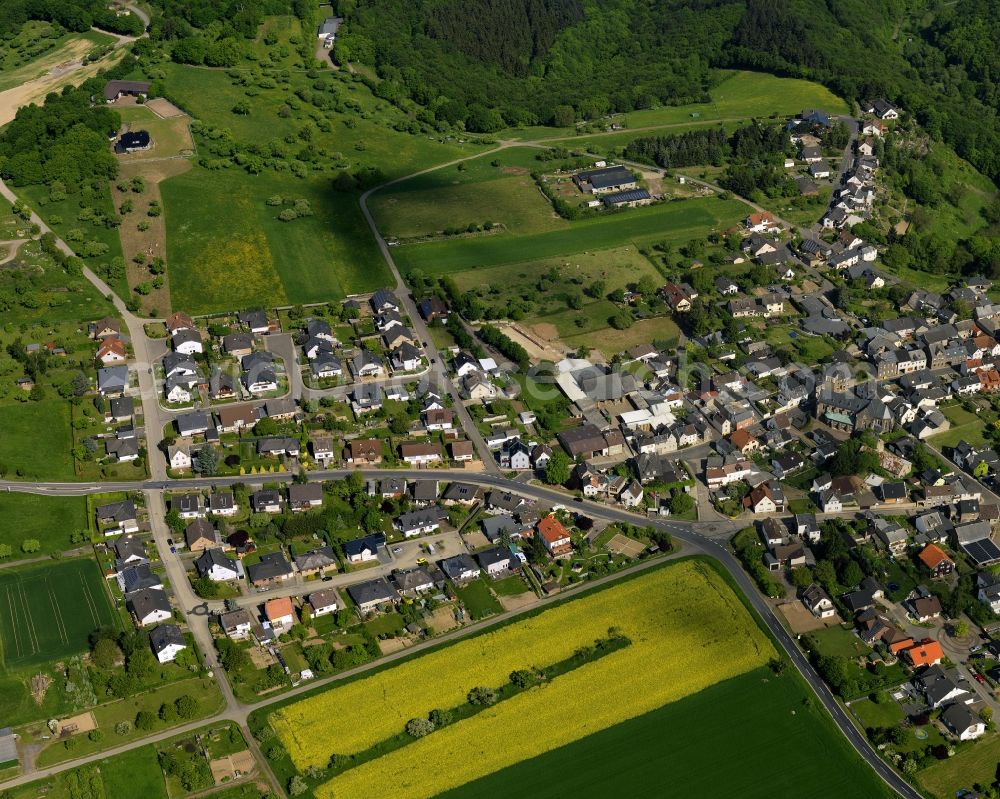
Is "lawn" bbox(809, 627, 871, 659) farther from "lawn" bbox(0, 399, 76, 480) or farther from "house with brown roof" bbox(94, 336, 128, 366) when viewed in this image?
"house with brown roof" bbox(94, 336, 128, 366)

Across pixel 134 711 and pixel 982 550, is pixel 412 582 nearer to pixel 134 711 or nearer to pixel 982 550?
pixel 134 711

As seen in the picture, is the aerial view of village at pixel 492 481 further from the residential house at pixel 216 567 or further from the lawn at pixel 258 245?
the lawn at pixel 258 245

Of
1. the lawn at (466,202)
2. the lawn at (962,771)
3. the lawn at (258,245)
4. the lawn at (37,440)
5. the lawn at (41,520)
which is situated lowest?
the lawn at (466,202)

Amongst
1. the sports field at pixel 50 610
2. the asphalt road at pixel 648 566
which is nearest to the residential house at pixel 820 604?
the asphalt road at pixel 648 566

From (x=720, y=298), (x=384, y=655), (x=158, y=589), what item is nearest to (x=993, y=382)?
(x=720, y=298)

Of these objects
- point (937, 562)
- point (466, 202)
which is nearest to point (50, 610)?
point (937, 562)

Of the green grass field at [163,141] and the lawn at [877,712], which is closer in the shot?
the lawn at [877,712]

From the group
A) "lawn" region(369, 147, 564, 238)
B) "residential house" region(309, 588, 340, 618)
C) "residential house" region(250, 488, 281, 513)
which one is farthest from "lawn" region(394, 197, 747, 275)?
"residential house" region(309, 588, 340, 618)
